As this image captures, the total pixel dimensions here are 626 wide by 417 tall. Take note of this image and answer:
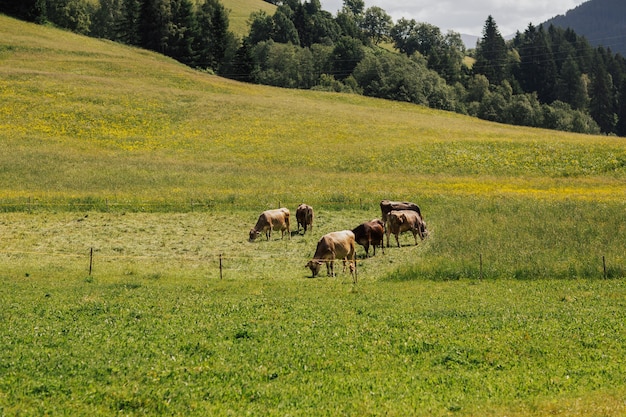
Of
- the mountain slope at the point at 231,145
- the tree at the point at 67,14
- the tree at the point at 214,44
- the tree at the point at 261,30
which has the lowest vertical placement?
the mountain slope at the point at 231,145

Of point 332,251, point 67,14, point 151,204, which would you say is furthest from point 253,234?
point 67,14

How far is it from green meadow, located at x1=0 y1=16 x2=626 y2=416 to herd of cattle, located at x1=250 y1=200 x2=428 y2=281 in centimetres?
97

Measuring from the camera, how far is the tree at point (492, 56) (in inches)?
6844

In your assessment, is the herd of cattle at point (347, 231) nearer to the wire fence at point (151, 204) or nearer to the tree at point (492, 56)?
the wire fence at point (151, 204)

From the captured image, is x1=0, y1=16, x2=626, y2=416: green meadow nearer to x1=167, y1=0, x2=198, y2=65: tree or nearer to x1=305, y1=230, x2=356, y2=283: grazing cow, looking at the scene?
x1=305, y1=230, x2=356, y2=283: grazing cow

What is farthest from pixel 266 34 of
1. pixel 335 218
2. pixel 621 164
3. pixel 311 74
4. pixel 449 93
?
pixel 335 218

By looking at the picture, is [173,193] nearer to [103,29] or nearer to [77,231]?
[77,231]

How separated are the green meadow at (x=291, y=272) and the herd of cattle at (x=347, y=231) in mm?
968

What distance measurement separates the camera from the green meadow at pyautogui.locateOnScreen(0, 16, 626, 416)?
14273 mm

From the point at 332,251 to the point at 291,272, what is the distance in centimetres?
248

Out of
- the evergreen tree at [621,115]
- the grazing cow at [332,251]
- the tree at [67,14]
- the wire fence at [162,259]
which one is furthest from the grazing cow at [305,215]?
the evergreen tree at [621,115]

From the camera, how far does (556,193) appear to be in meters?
54.1

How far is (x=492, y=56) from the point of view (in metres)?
186

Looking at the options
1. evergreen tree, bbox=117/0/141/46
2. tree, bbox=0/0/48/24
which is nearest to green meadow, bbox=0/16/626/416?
tree, bbox=0/0/48/24
